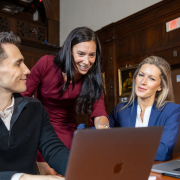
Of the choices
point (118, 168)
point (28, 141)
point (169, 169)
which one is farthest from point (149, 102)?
point (118, 168)

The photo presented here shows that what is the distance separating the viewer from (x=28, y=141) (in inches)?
47.4

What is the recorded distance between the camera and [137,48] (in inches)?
188

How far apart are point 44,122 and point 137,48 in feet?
12.6

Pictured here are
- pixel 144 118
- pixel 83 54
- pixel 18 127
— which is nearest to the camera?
pixel 18 127

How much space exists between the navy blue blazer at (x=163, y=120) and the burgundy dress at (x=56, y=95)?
31cm

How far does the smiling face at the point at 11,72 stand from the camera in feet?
3.91

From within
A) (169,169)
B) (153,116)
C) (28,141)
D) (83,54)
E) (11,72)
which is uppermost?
(83,54)

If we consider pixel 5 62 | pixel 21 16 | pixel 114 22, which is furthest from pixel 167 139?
pixel 21 16

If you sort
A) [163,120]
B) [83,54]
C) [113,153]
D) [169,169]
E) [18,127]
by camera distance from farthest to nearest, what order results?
[163,120] < [83,54] < [18,127] < [169,169] < [113,153]

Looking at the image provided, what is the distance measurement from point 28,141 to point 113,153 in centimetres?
73

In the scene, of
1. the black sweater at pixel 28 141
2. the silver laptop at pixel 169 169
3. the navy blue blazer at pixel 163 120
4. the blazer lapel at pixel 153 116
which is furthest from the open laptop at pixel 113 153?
the blazer lapel at pixel 153 116

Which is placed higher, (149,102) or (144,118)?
(149,102)

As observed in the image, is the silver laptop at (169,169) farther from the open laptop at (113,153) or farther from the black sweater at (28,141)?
the black sweater at (28,141)

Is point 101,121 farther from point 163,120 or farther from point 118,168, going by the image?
point 118,168
